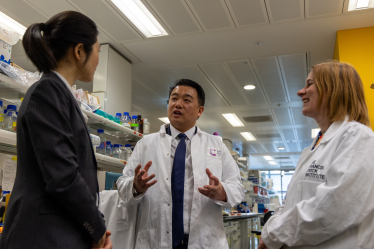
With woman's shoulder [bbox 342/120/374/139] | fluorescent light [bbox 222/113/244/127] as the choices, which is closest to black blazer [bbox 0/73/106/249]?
woman's shoulder [bbox 342/120/374/139]

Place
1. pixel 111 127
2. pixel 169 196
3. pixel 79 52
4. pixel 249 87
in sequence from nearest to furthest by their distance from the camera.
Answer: pixel 79 52 < pixel 169 196 < pixel 111 127 < pixel 249 87

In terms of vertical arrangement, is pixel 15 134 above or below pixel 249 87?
below

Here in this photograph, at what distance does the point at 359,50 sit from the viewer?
412cm

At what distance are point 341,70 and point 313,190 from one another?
591mm

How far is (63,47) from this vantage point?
1.18 metres

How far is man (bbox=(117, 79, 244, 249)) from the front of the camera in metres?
1.87

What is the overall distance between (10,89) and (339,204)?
220cm

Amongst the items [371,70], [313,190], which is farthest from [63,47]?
[371,70]

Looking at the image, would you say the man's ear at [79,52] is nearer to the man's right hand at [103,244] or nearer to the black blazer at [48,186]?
the black blazer at [48,186]

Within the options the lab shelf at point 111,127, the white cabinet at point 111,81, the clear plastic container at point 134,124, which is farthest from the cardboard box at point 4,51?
the white cabinet at point 111,81

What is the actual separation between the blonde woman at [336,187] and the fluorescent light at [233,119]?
6.80m

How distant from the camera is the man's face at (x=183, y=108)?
7.43 ft

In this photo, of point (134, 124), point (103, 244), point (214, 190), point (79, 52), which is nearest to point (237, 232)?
point (134, 124)

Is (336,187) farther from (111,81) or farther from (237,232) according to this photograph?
(237,232)
